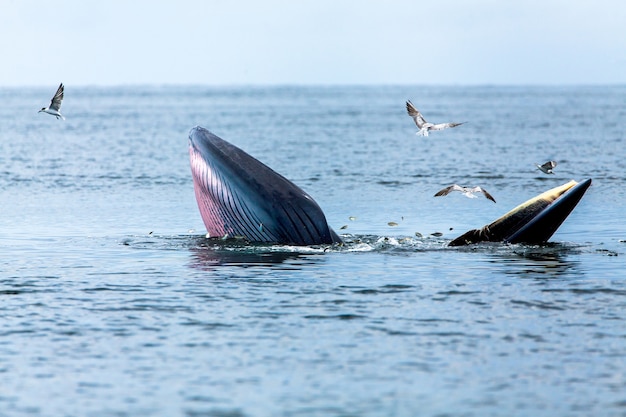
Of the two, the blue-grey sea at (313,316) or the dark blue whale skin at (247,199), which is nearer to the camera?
the blue-grey sea at (313,316)

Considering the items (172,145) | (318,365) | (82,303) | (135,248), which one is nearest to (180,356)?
(318,365)

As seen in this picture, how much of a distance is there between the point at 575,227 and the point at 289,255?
9201 millimetres

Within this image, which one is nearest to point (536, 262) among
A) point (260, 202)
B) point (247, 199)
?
point (260, 202)

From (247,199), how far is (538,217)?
459 cm

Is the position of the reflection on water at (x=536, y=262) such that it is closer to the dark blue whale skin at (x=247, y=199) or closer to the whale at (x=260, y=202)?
the whale at (x=260, y=202)

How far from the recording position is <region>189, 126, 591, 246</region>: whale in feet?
61.5

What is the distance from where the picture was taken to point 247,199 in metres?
18.7

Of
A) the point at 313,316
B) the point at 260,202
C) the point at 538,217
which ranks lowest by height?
the point at 313,316

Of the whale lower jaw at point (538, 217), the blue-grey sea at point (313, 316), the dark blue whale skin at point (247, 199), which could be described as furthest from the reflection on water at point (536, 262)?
the dark blue whale skin at point (247, 199)

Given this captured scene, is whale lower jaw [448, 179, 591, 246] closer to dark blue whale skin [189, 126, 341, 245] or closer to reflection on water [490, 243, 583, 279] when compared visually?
reflection on water [490, 243, 583, 279]

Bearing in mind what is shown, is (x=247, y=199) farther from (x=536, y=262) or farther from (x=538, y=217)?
(x=536, y=262)

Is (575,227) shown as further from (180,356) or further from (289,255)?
(180,356)

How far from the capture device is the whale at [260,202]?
1873 centimetres

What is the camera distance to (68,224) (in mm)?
28938
